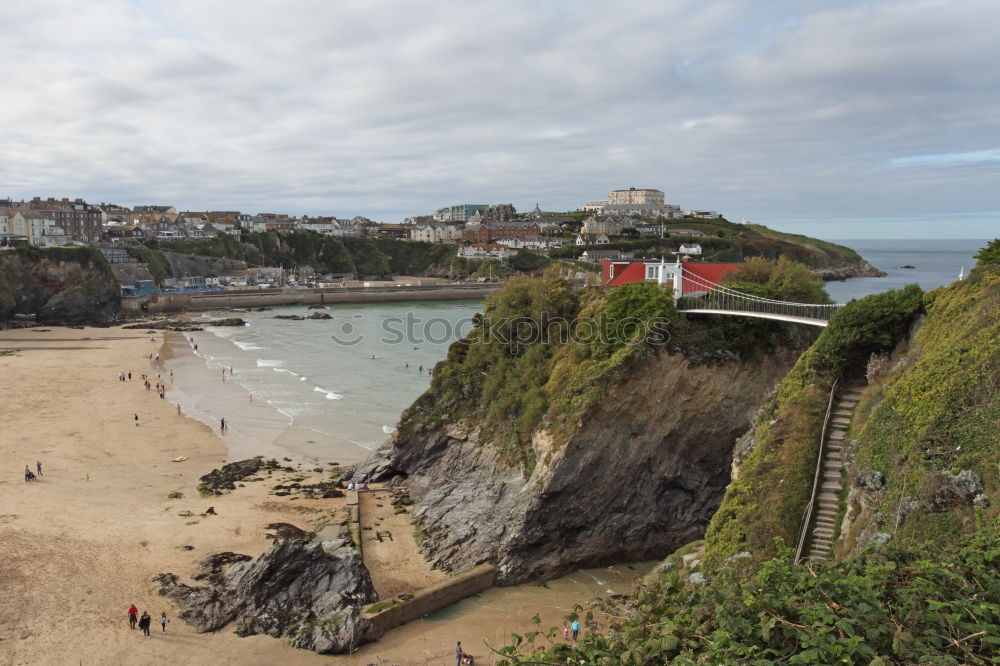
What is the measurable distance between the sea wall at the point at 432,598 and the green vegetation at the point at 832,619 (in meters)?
9.39

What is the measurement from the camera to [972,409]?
37.2 ft

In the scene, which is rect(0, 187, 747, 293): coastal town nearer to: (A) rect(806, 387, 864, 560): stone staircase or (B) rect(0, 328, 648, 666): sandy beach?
(B) rect(0, 328, 648, 666): sandy beach

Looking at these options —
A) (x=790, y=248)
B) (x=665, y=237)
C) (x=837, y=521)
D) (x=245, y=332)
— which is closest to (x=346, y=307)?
(x=245, y=332)

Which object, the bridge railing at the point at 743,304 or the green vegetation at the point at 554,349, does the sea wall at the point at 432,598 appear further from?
the bridge railing at the point at 743,304

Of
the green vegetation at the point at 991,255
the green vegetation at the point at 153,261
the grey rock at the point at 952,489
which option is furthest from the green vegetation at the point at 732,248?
the grey rock at the point at 952,489

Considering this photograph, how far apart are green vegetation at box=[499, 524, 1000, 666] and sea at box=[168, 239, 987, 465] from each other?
891 inches

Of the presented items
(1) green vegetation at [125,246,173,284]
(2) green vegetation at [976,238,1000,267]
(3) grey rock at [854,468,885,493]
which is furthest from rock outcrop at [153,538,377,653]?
(1) green vegetation at [125,246,173,284]

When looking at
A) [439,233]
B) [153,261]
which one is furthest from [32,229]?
[439,233]

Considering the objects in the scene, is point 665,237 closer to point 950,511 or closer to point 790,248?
point 790,248

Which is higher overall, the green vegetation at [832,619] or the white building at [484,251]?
the white building at [484,251]

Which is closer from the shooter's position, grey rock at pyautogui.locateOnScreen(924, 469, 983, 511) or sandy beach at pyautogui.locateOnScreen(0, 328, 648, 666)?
grey rock at pyautogui.locateOnScreen(924, 469, 983, 511)

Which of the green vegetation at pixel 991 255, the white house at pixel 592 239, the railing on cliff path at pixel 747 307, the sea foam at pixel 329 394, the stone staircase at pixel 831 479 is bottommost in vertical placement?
the sea foam at pixel 329 394

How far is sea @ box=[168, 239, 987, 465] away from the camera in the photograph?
106 ft

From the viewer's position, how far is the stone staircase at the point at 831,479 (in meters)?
12.6
